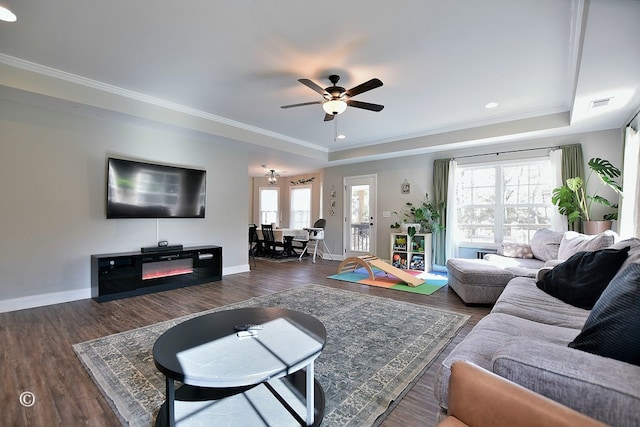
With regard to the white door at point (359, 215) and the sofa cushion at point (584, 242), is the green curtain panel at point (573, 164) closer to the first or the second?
the sofa cushion at point (584, 242)

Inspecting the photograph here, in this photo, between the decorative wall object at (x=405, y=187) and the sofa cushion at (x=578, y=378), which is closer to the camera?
the sofa cushion at (x=578, y=378)

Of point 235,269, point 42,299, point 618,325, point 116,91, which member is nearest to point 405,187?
point 235,269

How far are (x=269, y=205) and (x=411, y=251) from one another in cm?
547

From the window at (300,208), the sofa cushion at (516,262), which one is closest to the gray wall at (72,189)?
the sofa cushion at (516,262)

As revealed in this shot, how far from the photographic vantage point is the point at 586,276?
2.24m

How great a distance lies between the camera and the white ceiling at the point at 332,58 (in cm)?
236

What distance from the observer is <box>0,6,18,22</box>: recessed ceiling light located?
7.77 feet

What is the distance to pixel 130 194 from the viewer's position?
4.36 m

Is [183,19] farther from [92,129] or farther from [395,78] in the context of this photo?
[92,129]

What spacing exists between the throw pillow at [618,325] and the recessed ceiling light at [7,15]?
Answer: 4.36 meters

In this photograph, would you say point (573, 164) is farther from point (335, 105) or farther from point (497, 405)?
point (497, 405)

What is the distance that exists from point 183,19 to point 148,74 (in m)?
1.25

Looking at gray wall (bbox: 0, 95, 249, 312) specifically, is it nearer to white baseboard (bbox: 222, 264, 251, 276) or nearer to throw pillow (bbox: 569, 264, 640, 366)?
white baseboard (bbox: 222, 264, 251, 276)

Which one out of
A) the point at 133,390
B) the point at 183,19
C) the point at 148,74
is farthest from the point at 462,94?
the point at 133,390
